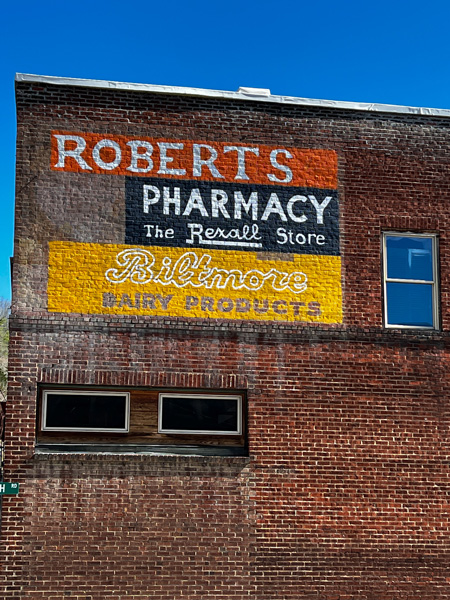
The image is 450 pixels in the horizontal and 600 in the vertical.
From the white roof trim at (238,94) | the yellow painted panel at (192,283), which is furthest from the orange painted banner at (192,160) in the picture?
the yellow painted panel at (192,283)

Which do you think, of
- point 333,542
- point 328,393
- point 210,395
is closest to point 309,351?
point 328,393

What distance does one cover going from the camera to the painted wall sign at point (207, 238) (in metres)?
14.1

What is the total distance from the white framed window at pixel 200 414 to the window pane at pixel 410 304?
3.14 meters

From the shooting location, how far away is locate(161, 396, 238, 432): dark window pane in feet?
45.9

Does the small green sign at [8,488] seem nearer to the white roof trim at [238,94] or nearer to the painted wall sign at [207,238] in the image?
the painted wall sign at [207,238]

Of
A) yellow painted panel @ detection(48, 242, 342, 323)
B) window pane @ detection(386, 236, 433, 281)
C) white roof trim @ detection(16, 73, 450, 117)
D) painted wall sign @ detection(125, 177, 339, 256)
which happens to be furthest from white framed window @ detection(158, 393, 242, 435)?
white roof trim @ detection(16, 73, 450, 117)

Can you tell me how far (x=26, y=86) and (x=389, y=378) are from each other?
7.79 meters

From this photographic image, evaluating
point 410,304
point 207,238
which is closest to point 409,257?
point 410,304

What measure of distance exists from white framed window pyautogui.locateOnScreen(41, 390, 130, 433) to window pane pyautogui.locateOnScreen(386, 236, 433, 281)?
520cm

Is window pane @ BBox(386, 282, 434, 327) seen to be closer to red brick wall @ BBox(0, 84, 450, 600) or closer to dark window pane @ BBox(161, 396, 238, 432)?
red brick wall @ BBox(0, 84, 450, 600)

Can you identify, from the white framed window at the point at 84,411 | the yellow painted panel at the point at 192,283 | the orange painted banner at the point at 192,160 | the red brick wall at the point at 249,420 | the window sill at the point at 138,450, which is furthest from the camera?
the orange painted banner at the point at 192,160

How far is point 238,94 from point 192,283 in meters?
3.43

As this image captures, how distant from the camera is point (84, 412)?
45.0 feet

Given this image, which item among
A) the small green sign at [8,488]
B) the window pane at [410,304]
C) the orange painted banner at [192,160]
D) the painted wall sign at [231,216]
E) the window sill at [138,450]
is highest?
the orange painted banner at [192,160]
